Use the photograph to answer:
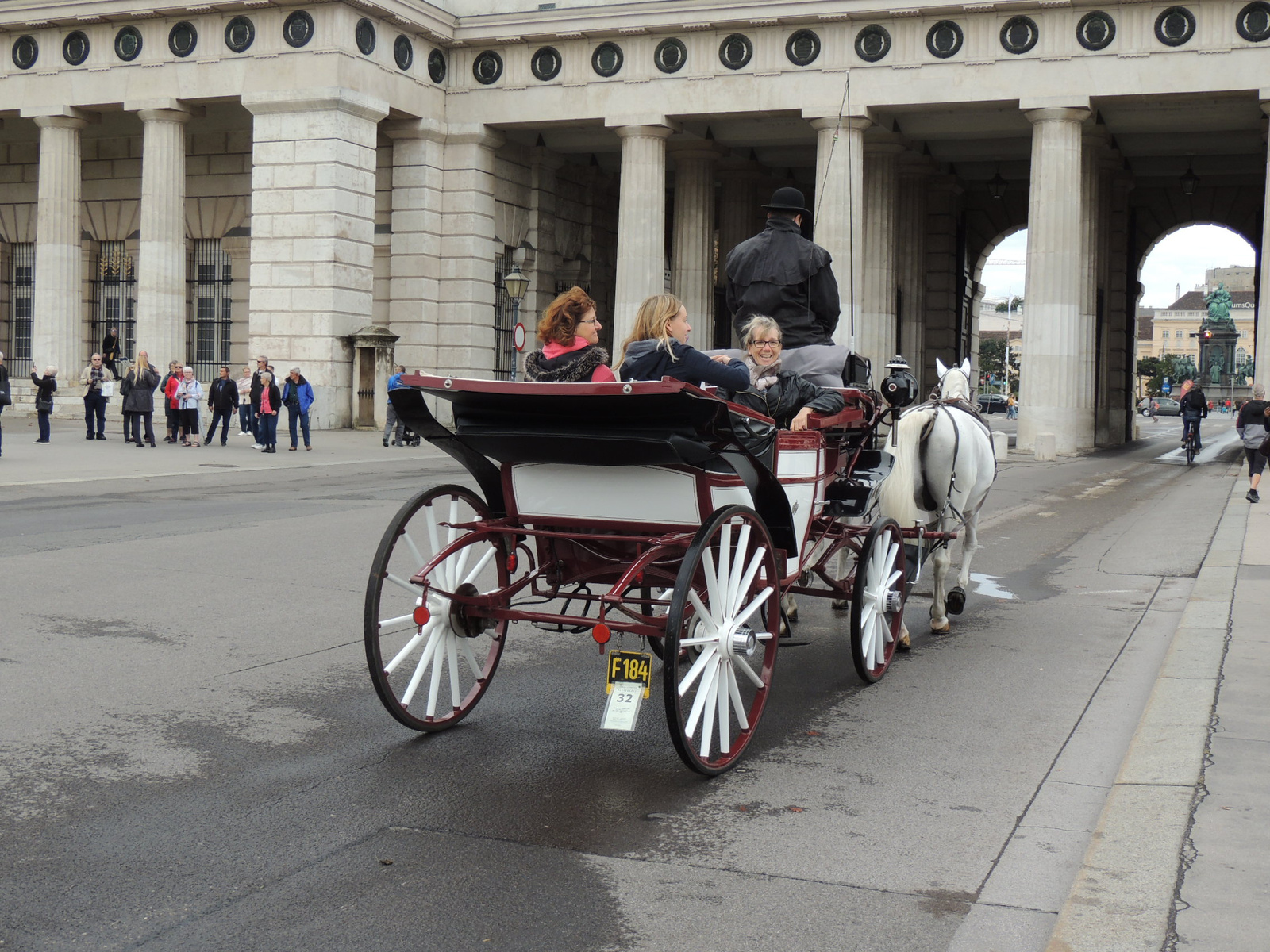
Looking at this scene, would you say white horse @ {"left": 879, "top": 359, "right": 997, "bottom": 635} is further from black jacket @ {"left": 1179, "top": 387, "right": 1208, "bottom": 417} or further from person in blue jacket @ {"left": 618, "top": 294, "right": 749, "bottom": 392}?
black jacket @ {"left": 1179, "top": 387, "right": 1208, "bottom": 417}

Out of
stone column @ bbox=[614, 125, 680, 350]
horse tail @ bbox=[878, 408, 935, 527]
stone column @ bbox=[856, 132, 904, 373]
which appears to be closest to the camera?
horse tail @ bbox=[878, 408, 935, 527]

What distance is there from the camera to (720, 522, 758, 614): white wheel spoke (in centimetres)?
566

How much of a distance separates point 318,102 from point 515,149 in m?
7.62

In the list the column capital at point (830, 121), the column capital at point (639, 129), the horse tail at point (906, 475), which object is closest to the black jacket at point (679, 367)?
the horse tail at point (906, 475)

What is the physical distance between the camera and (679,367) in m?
6.29

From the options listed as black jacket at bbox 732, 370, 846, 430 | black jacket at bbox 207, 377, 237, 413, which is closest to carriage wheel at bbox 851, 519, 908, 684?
black jacket at bbox 732, 370, 846, 430

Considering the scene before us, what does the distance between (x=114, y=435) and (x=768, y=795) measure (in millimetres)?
28629

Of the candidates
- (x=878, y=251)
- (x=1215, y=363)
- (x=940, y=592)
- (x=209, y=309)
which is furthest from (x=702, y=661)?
(x=1215, y=363)

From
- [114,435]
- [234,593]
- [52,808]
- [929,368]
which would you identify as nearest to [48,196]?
[114,435]

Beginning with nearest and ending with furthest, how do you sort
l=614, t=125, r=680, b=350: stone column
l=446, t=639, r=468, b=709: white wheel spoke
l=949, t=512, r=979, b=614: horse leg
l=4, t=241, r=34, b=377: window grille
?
l=446, t=639, r=468, b=709: white wheel spoke
l=949, t=512, r=979, b=614: horse leg
l=614, t=125, r=680, b=350: stone column
l=4, t=241, r=34, b=377: window grille

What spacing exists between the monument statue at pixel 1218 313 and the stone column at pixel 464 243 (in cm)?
5862

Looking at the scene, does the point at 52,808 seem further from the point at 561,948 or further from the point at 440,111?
the point at 440,111

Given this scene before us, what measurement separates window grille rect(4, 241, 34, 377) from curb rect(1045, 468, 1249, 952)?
4222 centimetres

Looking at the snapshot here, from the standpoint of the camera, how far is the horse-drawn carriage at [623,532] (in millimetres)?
5445
